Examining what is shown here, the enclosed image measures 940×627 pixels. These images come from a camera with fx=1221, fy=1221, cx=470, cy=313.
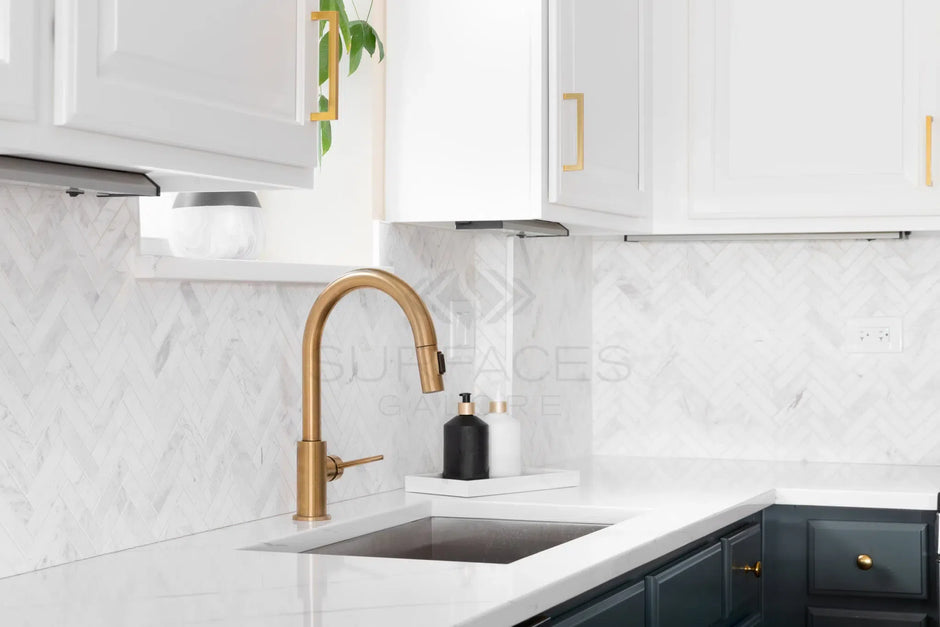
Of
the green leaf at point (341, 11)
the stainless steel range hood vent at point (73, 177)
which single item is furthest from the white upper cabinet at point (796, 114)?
the stainless steel range hood vent at point (73, 177)

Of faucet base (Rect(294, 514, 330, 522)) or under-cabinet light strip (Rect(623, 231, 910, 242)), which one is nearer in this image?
faucet base (Rect(294, 514, 330, 522))

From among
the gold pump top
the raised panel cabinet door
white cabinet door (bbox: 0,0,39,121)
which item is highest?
white cabinet door (bbox: 0,0,39,121)

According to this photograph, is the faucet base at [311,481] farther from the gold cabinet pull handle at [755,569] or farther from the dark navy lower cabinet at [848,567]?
the dark navy lower cabinet at [848,567]

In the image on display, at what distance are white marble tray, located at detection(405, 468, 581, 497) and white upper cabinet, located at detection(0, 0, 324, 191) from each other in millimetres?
895

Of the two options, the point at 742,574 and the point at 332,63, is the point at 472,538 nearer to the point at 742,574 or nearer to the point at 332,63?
the point at 742,574

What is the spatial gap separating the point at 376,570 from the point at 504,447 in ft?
2.97

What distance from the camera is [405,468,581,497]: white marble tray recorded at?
7.72 ft

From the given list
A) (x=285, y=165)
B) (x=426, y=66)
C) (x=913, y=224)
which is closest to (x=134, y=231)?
(x=285, y=165)

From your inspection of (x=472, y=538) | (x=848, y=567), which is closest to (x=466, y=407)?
(x=472, y=538)

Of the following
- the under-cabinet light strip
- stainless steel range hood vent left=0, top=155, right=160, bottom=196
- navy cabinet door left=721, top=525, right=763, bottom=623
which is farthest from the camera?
the under-cabinet light strip

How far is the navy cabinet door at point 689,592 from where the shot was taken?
6.22ft

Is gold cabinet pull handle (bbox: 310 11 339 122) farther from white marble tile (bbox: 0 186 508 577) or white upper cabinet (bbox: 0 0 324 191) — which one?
white marble tile (bbox: 0 186 508 577)

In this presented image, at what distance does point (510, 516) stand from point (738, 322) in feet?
3.67

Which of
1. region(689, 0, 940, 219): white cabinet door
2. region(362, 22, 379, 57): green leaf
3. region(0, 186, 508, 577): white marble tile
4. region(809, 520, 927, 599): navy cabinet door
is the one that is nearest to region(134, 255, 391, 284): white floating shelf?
region(0, 186, 508, 577): white marble tile
